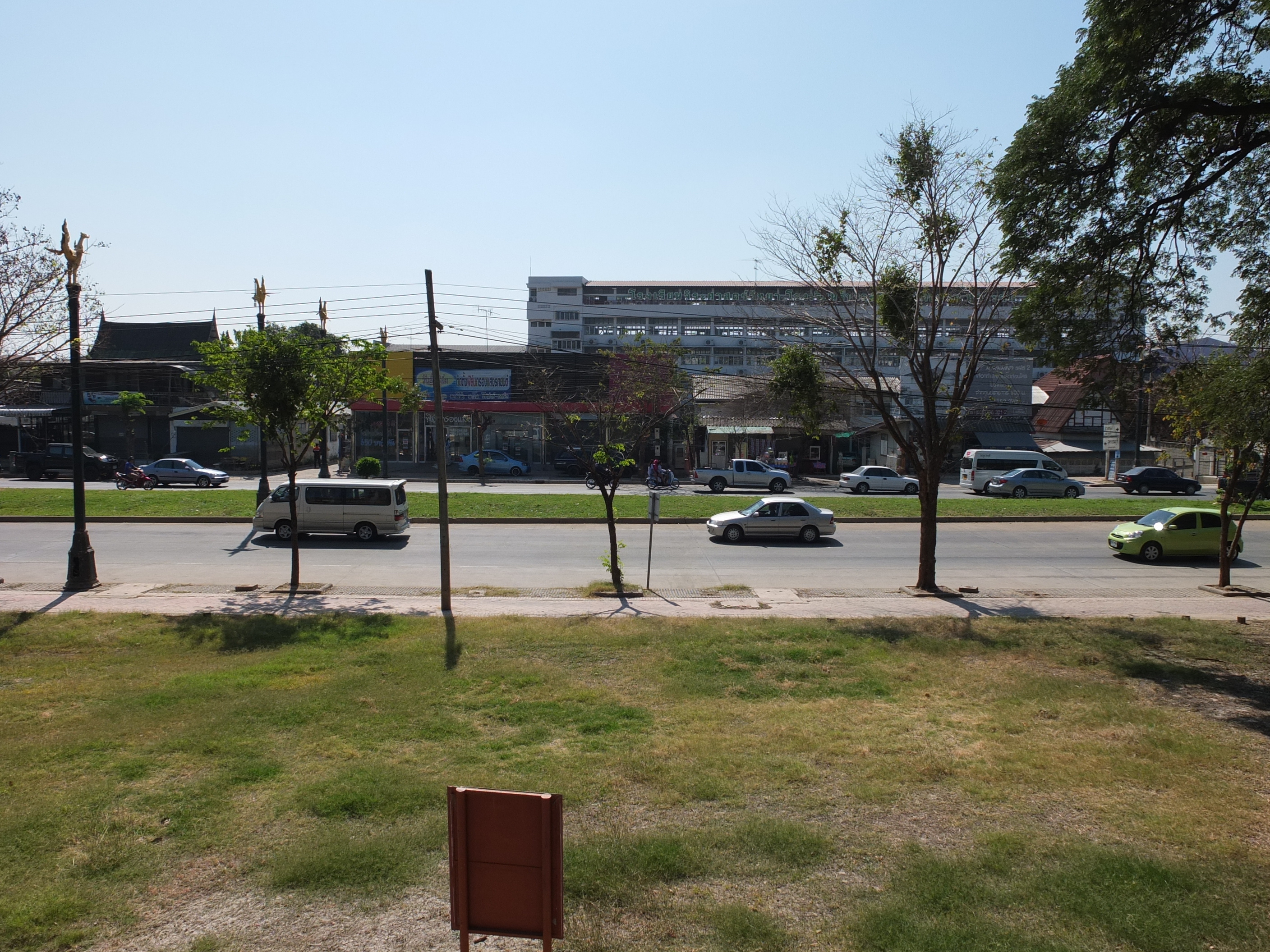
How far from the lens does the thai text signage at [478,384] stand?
51062mm

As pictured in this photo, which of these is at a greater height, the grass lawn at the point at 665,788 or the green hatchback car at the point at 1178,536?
the green hatchback car at the point at 1178,536

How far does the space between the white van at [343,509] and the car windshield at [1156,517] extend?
2029 cm

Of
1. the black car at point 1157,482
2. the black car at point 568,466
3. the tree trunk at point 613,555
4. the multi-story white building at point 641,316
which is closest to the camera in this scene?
the tree trunk at point 613,555

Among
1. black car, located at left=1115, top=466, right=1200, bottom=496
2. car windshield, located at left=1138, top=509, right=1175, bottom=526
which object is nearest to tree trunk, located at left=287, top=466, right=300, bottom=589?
car windshield, located at left=1138, top=509, right=1175, bottom=526

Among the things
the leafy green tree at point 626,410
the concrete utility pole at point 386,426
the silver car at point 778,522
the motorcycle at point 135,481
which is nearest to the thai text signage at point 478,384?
the concrete utility pole at point 386,426

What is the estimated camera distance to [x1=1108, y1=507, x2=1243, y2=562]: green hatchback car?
73.5 ft

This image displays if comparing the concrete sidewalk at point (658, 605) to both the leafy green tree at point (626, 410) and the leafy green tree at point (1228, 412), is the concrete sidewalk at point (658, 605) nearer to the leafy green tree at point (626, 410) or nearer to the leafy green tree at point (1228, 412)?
the leafy green tree at point (626, 410)

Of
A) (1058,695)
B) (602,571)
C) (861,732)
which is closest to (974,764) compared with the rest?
(861,732)

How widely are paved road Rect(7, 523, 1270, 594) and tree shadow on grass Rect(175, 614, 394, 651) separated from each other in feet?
13.8

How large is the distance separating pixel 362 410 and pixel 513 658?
42814 millimetres

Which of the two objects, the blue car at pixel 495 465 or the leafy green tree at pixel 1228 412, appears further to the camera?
the blue car at pixel 495 465

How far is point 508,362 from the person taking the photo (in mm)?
51969

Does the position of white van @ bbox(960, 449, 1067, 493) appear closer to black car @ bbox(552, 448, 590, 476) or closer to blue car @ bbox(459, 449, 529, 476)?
black car @ bbox(552, 448, 590, 476)

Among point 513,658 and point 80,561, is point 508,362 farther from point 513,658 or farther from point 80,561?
point 513,658
